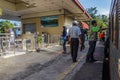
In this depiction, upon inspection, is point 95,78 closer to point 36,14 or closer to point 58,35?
point 58,35

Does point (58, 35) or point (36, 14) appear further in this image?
point (36, 14)

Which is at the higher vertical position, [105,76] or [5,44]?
[5,44]

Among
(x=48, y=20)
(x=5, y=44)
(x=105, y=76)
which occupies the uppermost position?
(x=48, y=20)

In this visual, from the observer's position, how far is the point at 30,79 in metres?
8.06

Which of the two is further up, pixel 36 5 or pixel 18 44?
pixel 36 5

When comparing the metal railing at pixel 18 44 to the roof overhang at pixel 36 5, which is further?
the roof overhang at pixel 36 5

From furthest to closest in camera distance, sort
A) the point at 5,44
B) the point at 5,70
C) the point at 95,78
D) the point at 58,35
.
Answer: the point at 58,35, the point at 5,44, the point at 5,70, the point at 95,78

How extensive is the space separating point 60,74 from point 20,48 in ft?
26.5

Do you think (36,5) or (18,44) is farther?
(36,5)

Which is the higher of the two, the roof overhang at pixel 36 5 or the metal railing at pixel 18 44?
the roof overhang at pixel 36 5

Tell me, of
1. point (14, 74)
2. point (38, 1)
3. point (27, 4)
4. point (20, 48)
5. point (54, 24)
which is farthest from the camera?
point (54, 24)

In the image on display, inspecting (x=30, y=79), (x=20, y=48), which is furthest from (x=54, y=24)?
(x=30, y=79)

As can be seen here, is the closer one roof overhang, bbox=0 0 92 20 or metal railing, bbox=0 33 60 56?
metal railing, bbox=0 33 60 56

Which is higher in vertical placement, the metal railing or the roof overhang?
the roof overhang
